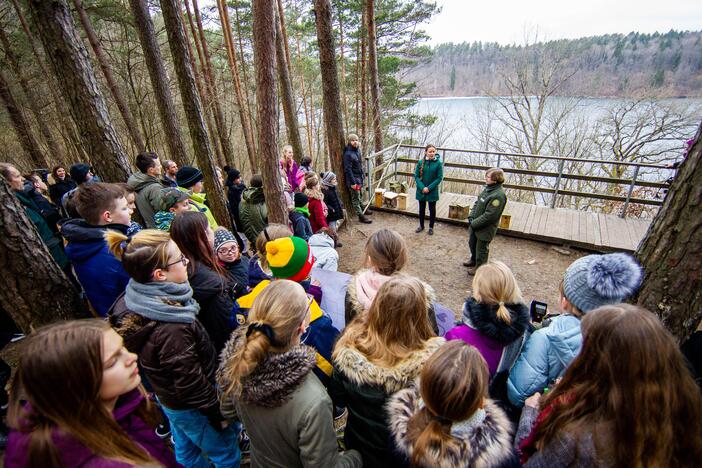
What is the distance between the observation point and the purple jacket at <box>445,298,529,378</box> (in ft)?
6.25

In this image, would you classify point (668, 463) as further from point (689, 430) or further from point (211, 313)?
point (211, 313)

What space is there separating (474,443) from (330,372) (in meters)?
0.96

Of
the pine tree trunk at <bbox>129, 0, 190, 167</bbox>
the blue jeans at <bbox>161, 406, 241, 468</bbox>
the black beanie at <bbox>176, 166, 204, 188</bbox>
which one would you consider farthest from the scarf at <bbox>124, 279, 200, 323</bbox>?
the pine tree trunk at <bbox>129, 0, 190, 167</bbox>

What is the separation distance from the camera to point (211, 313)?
2318 millimetres

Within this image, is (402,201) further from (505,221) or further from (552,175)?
(552,175)

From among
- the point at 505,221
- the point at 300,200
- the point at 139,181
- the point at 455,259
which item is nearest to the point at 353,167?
the point at 300,200

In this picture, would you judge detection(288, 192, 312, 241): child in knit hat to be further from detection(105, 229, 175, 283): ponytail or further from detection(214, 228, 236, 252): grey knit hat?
detection(105, 229, 175, 283): ponytail

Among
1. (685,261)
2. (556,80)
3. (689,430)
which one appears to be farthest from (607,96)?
(689,430)

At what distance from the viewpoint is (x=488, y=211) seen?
4852mm

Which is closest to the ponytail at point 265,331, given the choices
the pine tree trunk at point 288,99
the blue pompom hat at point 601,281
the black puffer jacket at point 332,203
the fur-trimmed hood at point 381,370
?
the fur-trimmed hood at point 381,370

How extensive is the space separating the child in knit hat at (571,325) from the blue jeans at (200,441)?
1946 millimetres

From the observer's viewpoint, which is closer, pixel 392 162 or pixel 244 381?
pixel 244 381

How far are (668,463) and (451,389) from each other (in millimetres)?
833

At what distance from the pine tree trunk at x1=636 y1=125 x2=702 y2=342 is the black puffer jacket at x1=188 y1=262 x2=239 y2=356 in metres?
3.11
